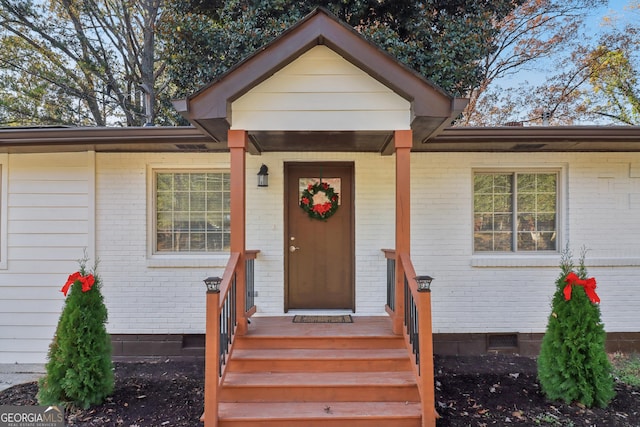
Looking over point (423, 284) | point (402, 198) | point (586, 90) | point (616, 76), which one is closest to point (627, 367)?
point (423, 284)

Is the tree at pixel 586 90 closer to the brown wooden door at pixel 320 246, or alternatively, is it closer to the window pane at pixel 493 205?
the window pane at pixel 493 205

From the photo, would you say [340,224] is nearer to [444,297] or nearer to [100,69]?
[444,297]

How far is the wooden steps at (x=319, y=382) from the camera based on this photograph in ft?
10.4

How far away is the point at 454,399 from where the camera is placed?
3.79 meters

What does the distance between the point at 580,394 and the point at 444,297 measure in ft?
5.60

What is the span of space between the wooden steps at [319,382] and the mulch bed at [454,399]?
46 cm

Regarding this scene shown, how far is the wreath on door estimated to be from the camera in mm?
4961

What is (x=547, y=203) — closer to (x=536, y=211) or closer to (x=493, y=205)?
(x=536, y=211)

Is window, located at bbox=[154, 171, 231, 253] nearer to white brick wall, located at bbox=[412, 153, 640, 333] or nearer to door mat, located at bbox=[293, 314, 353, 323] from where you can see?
door mat, located at bbox=[293, 314, 353, 323]

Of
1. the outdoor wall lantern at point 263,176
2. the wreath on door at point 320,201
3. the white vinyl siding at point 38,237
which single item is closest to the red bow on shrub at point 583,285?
the wreath on door at point 320,201

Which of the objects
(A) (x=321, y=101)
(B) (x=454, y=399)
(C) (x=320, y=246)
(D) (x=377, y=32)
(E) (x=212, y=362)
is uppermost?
(D) (x=377, y=32)

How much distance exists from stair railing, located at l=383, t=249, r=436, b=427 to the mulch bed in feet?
1.28

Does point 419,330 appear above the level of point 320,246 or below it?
below

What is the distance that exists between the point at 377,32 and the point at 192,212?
4.83 metres
